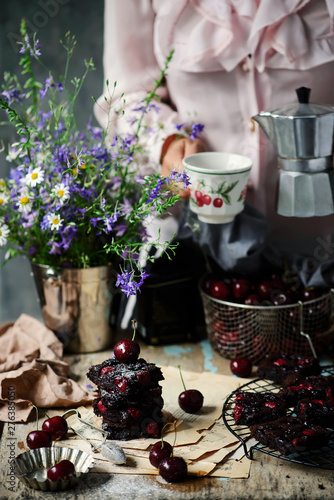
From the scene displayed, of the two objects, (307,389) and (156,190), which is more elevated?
(156,190)

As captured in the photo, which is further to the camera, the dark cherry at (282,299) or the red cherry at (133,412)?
the dark cherry at (282,299)

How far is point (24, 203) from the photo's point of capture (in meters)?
1.13

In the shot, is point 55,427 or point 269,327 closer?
point 55,427

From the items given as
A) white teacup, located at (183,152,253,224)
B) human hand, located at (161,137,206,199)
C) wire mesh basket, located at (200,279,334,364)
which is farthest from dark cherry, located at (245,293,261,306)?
human hand, located at (161,137,206,199)

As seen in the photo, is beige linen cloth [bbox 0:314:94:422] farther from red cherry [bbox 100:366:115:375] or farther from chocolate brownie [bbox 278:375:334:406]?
chocolate brownie [bbox 278:375:334:406]

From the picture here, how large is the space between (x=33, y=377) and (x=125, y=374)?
0.80 ft

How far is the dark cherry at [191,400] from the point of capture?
1075 millimetres

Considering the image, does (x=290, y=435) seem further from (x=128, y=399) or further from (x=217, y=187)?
(x=217, y=187)

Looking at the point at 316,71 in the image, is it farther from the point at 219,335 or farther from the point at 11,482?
the point at 11,482

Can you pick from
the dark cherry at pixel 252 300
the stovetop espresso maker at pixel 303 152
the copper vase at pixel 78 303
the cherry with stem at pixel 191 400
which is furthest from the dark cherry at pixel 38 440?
the stovetop espresso maker at pixel 303 152

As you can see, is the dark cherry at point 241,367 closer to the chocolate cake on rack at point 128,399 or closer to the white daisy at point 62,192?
the chocolate cake on rack at point 128,399

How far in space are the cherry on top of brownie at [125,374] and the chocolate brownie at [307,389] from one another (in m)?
0.22

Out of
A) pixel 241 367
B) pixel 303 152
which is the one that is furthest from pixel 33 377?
pixel 303 152

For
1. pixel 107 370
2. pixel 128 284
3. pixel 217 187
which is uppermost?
pixel 217 187
